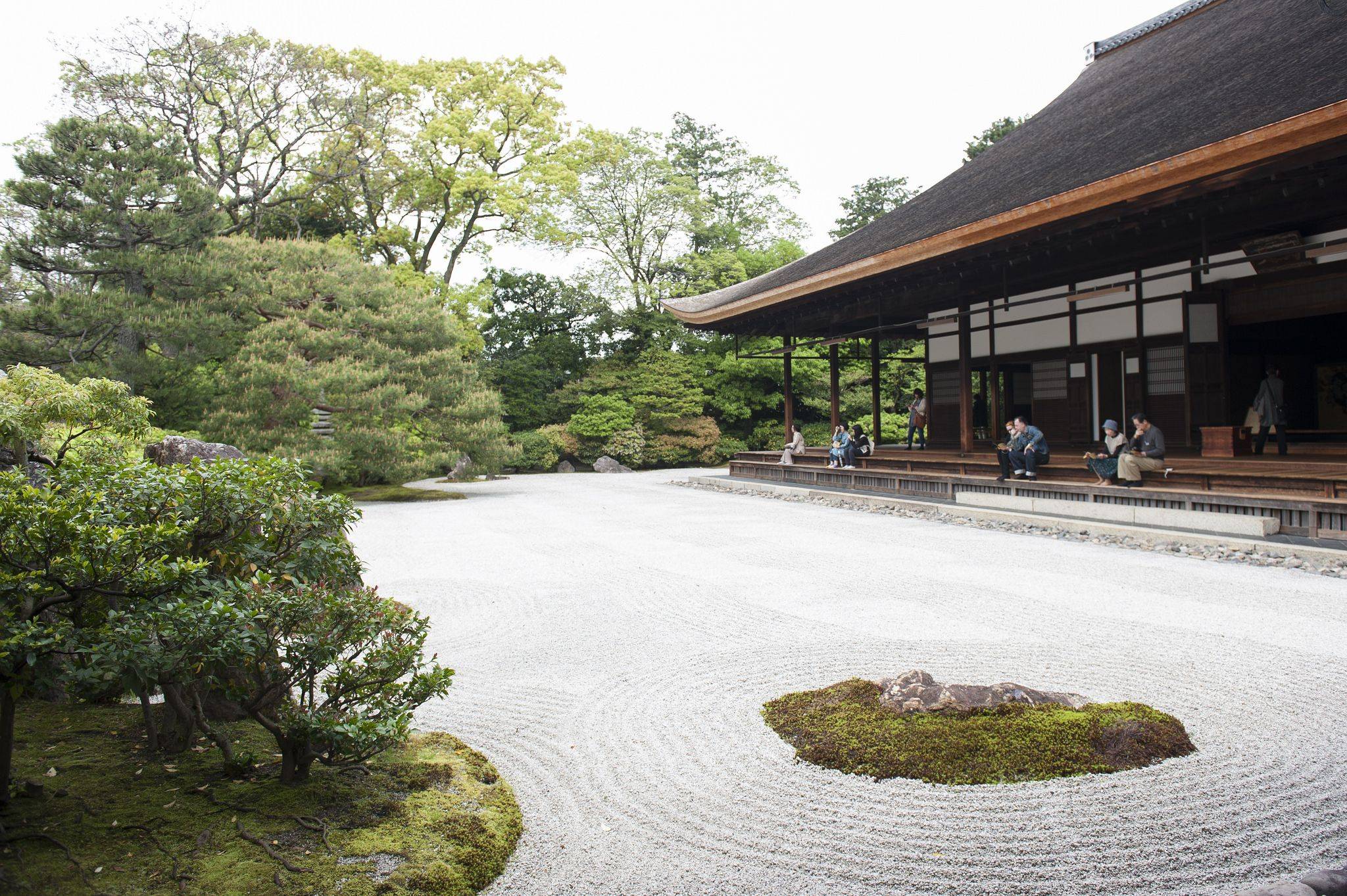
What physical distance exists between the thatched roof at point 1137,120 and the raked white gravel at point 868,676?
3721mm

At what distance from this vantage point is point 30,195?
12930 mm

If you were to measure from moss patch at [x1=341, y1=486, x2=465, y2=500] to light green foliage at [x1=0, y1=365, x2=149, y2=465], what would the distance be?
35.1 feet

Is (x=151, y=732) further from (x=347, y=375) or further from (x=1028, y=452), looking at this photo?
(x=347, y=375)

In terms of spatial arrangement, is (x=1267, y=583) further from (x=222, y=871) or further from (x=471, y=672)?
(x=222, y=871)

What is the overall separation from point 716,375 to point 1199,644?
850 inches

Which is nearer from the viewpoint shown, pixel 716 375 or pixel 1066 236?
pixel 1066 236

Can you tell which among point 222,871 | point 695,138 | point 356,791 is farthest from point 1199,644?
point 695,138

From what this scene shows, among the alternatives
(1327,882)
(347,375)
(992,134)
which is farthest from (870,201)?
(1327,882)

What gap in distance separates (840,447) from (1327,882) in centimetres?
1197

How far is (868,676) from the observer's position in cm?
399

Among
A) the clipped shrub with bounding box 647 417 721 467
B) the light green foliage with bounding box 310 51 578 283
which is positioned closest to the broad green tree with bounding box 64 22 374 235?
the light green foliage with bounding box 310 51 578 283

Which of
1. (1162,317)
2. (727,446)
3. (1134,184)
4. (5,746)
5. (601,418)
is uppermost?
(1134,184)

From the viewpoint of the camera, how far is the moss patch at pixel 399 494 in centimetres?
1579

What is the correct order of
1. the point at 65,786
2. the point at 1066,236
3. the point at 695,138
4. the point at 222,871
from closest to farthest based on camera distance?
the point at 222,871 → the point at 65,786 → the point at 1066,236 → the point at 695,138
